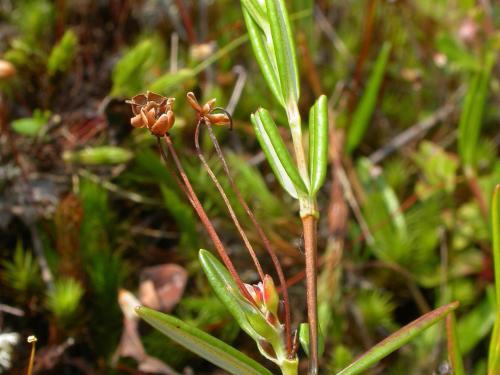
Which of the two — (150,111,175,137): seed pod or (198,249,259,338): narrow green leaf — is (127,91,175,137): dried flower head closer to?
(150,111,175,137): seed pod

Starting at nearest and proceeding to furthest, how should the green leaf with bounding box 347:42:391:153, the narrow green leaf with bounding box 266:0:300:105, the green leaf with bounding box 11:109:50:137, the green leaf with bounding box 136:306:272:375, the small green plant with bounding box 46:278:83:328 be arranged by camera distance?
the green leaf with bounding box 136:306:272:375 < the narrow green leaf with bounding box 266:0:300:105 < the small green plant with bounding box 46:278:83:328 < the green leaf with bounding box 11:109:50:137 < the green leaf with bounding box 347:42:391:153

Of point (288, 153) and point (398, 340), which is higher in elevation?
point (288, 153)

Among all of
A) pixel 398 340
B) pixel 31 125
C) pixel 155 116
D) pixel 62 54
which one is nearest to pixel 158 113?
pixel 155 116

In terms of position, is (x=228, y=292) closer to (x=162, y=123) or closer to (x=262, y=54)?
(x=162, y=123)

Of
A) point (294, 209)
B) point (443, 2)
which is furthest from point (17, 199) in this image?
point (443, 2)

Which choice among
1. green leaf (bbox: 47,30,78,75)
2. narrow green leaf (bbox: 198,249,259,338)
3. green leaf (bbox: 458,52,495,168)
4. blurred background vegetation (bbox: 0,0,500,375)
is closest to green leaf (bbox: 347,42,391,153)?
blurred background vegetation (bbox: 0,0,500,375)

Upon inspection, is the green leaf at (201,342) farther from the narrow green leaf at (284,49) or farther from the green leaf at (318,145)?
the narrow green leaf at (284,49)

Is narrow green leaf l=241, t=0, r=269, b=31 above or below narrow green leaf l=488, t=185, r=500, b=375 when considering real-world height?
above
